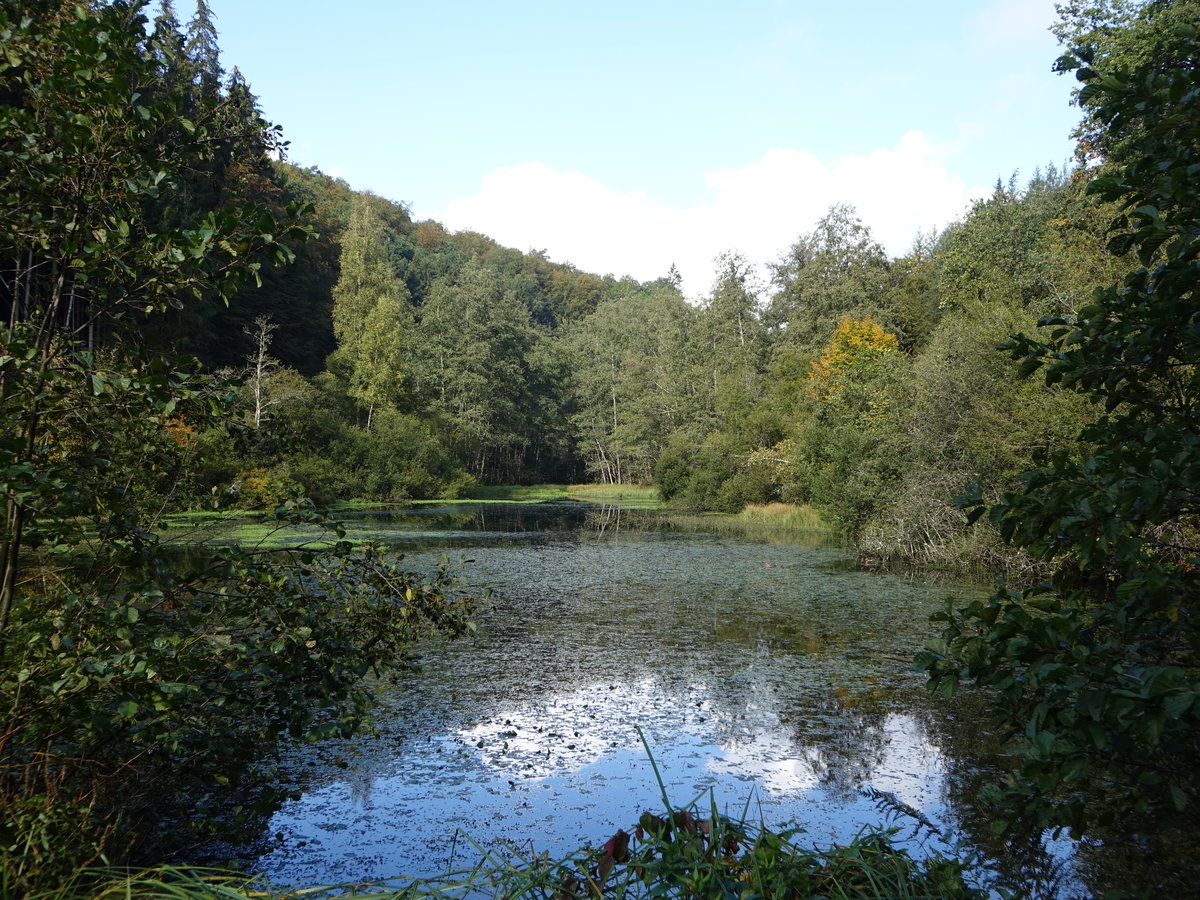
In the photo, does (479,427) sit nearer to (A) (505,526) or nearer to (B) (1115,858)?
(A) (505,526)

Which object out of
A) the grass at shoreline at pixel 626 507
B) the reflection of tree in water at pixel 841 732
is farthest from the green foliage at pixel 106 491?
the reflection of tree in water at pixel 841 732

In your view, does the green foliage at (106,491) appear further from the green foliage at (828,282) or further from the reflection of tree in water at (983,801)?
the green foliage at (828,282)

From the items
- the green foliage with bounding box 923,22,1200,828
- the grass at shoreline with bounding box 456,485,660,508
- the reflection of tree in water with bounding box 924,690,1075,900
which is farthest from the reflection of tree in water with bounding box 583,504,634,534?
the green foliage with bounding box 923,22,1200,828

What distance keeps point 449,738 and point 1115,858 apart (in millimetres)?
4677

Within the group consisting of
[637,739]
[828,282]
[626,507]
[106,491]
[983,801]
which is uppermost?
[828,282]

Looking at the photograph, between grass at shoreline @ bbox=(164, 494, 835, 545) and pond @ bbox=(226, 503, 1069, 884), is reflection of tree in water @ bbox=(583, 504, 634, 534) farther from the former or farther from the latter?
pond @ bbox=(226, 503, 1069, 884)

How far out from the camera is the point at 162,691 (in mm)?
3340

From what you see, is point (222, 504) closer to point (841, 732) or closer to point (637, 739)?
point (637, 739)

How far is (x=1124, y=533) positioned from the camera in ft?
8.80

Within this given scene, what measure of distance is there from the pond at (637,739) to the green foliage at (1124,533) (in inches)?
60.3

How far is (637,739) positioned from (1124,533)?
494 cm

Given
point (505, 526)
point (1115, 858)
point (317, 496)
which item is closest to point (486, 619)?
point (1115, 858)

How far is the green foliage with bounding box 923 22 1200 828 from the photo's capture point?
2.38 m

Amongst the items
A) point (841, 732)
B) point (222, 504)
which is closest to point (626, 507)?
point (841, 732)
